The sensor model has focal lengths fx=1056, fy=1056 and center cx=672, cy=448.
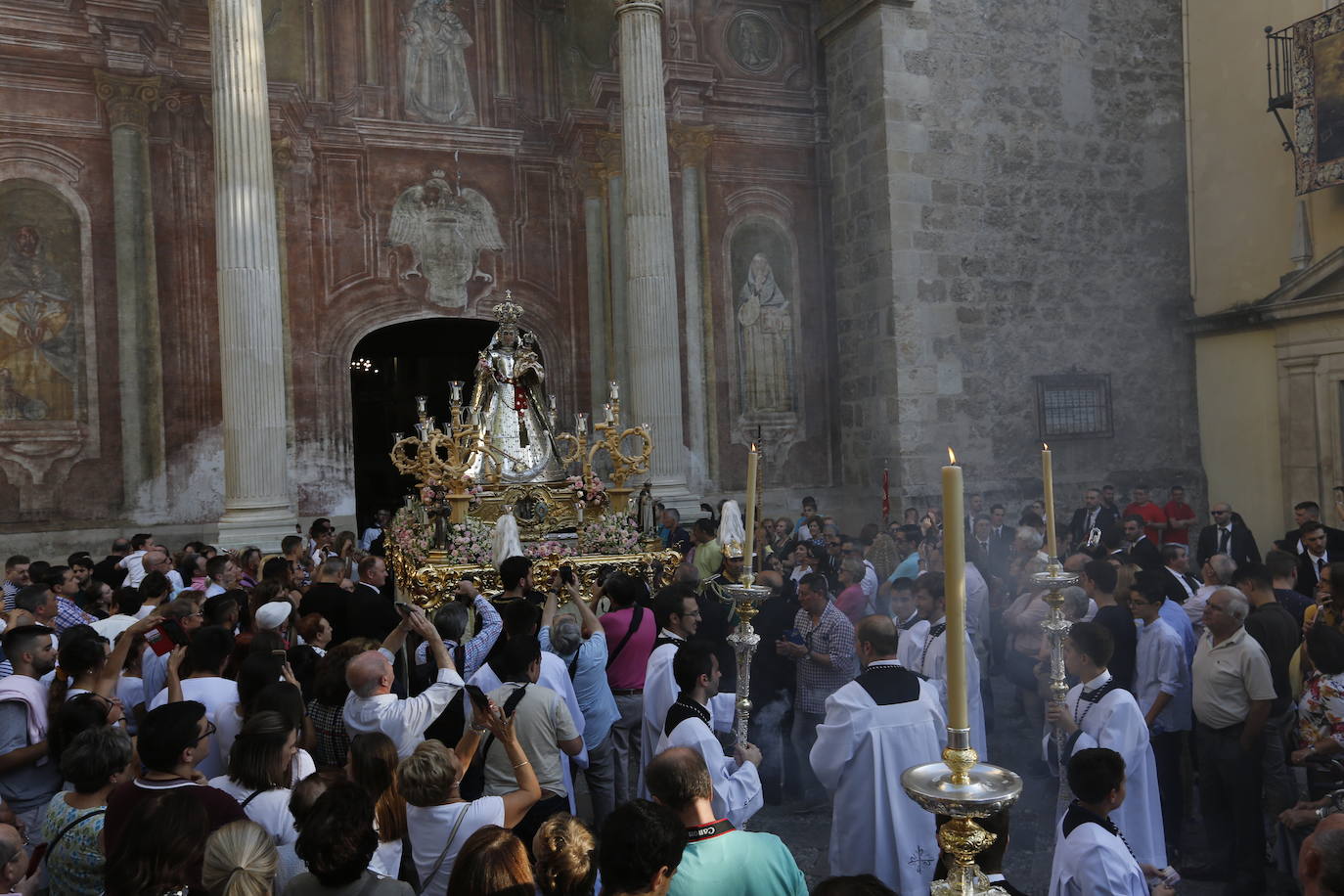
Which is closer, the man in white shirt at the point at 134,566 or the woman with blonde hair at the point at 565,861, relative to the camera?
the woman with blonde hair at the point at 565,861

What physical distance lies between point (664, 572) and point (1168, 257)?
40.6ft

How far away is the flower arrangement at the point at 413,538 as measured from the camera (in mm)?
11281

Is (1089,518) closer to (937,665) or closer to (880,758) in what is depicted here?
(937,665)

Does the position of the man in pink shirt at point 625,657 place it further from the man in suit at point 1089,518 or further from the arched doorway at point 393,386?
the arched doorway at point 393,386

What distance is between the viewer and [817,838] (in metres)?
6.74

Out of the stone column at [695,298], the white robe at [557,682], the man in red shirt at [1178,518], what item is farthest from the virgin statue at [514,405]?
the man in red shirt at [1178,518]

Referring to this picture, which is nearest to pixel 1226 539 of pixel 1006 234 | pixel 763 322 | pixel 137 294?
pixel 1006 234

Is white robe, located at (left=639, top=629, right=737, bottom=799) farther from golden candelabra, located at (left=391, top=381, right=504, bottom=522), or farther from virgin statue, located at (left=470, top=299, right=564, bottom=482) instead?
virgin statue, located at (left=470, top=299, right=564, bottom=482)

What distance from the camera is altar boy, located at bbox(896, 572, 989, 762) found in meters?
6.17

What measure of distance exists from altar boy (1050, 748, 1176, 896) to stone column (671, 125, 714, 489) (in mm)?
13979

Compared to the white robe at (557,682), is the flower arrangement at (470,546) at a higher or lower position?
higher

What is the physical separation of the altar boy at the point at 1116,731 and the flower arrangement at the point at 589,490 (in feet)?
26.6

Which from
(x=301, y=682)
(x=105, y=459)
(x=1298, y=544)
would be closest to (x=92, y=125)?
(x=105, y=459)

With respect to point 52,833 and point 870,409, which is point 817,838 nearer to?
point 52,833
